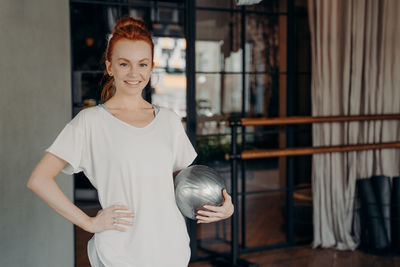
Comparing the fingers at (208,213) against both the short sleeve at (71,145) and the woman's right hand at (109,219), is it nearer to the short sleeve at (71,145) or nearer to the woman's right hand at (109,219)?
the woman's right hand at (109,219)

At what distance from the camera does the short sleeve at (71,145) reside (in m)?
1.32

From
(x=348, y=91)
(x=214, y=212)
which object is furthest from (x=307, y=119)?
(x=214, y=212)

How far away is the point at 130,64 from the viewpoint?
1.41 meters

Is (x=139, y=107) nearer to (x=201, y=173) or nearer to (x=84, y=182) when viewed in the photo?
(x=201, y=173)

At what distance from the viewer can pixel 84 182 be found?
5.12m

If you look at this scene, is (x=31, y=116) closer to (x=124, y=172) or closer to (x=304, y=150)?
Answer: (x=124, y=172)

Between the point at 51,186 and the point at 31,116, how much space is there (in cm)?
141

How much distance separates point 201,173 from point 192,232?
2.20 metres

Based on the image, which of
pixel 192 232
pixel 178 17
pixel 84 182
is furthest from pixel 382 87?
pixel 178 17

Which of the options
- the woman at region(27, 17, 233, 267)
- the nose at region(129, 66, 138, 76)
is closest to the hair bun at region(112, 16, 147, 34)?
the woman at region(27, 17, 233, 267)

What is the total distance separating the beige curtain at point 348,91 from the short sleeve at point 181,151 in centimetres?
247

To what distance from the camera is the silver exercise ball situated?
1422 mm

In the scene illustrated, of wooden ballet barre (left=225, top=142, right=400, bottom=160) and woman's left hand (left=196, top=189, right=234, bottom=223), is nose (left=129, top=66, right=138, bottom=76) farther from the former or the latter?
wooden ballet barre (left=225, top=142, right=400, bottom=160)

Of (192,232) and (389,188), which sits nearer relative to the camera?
(192,232)
